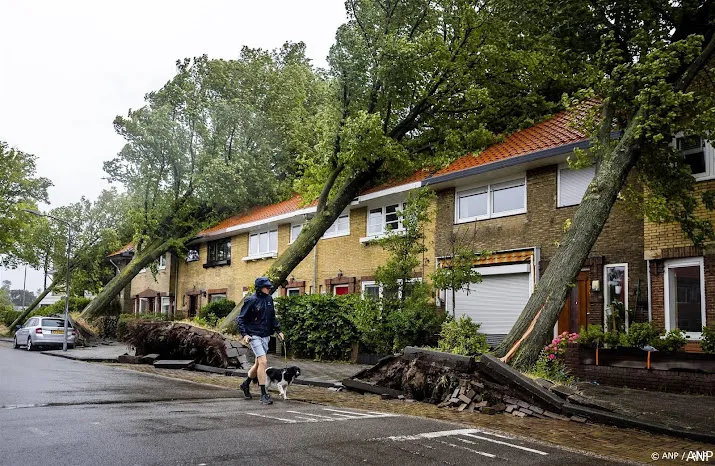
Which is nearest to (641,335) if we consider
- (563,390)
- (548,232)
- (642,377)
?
(642,377)

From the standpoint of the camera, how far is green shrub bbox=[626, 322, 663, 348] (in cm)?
1185

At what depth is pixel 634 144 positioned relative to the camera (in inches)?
461

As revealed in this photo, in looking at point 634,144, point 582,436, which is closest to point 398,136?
point 634,144

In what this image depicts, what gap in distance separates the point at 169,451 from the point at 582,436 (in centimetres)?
481

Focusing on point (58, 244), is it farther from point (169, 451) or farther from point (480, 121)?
point (169, 451)

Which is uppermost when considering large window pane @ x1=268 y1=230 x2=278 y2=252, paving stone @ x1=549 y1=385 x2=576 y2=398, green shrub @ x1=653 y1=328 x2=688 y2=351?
large window pane @ x1=268 y1=230 x2=278 y2=252

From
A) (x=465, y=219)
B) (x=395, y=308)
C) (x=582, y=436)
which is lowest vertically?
(x=582, y=436)

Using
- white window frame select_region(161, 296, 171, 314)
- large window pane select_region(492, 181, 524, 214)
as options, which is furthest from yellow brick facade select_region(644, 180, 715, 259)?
white window frame select_region(161, 296, 171, 314)

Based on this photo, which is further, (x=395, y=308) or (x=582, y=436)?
(x=395, y=308)

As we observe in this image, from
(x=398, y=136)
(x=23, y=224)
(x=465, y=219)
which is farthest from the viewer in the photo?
(x=23, y=224)

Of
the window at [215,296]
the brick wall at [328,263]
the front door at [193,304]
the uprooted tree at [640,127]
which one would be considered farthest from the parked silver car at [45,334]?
the uprooted tree at [640,127]

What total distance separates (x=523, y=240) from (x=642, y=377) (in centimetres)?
591

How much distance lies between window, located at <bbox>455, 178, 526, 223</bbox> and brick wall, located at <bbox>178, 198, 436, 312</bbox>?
3.34 feet

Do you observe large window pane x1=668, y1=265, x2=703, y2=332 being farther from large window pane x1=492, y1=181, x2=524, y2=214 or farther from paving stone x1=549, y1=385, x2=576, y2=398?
paving stone x1=549, y1=385, x2=576, y2=398
